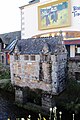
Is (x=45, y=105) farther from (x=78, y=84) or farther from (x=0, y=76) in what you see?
(x=0, y=76)

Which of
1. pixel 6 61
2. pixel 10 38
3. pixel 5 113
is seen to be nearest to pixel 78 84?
pixel 5 113

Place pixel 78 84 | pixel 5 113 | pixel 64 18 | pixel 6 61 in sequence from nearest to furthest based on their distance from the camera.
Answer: pixel 5 113 → pixel 78 84 → pixel 64 18 → pixel 6 61

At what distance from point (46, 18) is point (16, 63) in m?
19.6


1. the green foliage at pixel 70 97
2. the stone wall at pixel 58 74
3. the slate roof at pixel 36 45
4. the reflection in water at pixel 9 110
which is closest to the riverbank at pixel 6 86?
the reflection in water at pixel 9 110

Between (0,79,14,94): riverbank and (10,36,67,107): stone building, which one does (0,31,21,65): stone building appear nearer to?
(0,79,14,94): riverbank

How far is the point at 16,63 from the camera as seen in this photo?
3516 cm

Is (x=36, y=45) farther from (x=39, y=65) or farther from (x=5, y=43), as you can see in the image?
(x=5, y=43)

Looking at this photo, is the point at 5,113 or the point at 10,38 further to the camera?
the point at 10,38

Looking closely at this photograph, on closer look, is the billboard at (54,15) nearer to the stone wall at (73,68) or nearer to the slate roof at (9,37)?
the slate roof at (9,37)

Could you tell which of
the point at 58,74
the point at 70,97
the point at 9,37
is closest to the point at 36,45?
the point at 58,74

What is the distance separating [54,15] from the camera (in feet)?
159

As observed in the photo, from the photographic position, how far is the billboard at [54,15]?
45812mm

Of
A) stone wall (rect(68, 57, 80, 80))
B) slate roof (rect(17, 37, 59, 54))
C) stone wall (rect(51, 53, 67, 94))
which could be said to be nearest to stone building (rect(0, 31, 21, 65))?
slate roof (rect(17, 37, 59, 54))

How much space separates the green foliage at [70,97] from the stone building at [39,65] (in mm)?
1643
